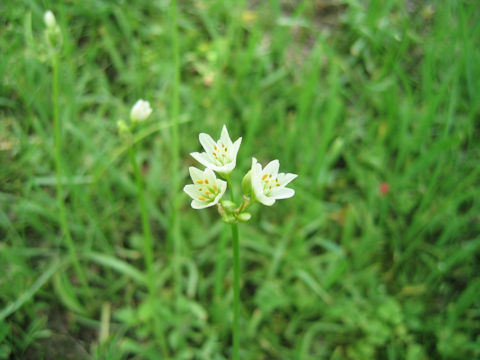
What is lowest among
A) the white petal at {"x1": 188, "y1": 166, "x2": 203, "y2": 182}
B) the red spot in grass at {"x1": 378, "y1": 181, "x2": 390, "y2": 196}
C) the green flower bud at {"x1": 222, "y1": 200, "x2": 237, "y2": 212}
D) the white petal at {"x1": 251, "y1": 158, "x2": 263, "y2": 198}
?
the green flower bud at {"x1": 222, "y1": 200, "x2": 237, "y2": 212}

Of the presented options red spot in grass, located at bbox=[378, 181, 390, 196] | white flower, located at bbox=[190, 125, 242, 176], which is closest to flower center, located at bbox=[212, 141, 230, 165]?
white flower, located at bbox=[190, 125, 242, 176]

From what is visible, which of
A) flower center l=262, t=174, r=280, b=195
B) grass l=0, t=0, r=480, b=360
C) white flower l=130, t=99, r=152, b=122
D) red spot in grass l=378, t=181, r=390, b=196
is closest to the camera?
flower center l=262, t=174, r=280, b=195

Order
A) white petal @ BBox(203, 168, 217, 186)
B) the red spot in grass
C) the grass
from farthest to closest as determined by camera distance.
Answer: the red spot in grass < the grass < white petal @ BBox(203, 168, 217, 186)

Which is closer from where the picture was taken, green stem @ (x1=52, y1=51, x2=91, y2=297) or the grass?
green stem @ (x1=52, y1=51, x2=91, y2=297)

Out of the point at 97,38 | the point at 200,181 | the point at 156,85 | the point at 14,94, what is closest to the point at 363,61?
the point at 156,85

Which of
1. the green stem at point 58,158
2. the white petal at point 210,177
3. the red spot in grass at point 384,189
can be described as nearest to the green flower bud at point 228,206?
the white petal at point 210,177

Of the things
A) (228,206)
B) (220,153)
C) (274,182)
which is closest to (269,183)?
(274,182)

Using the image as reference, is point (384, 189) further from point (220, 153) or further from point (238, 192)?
point (220, 153)

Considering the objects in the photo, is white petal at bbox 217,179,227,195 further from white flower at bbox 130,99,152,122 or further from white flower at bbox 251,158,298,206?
white flower at bbox 130,99,152,122
